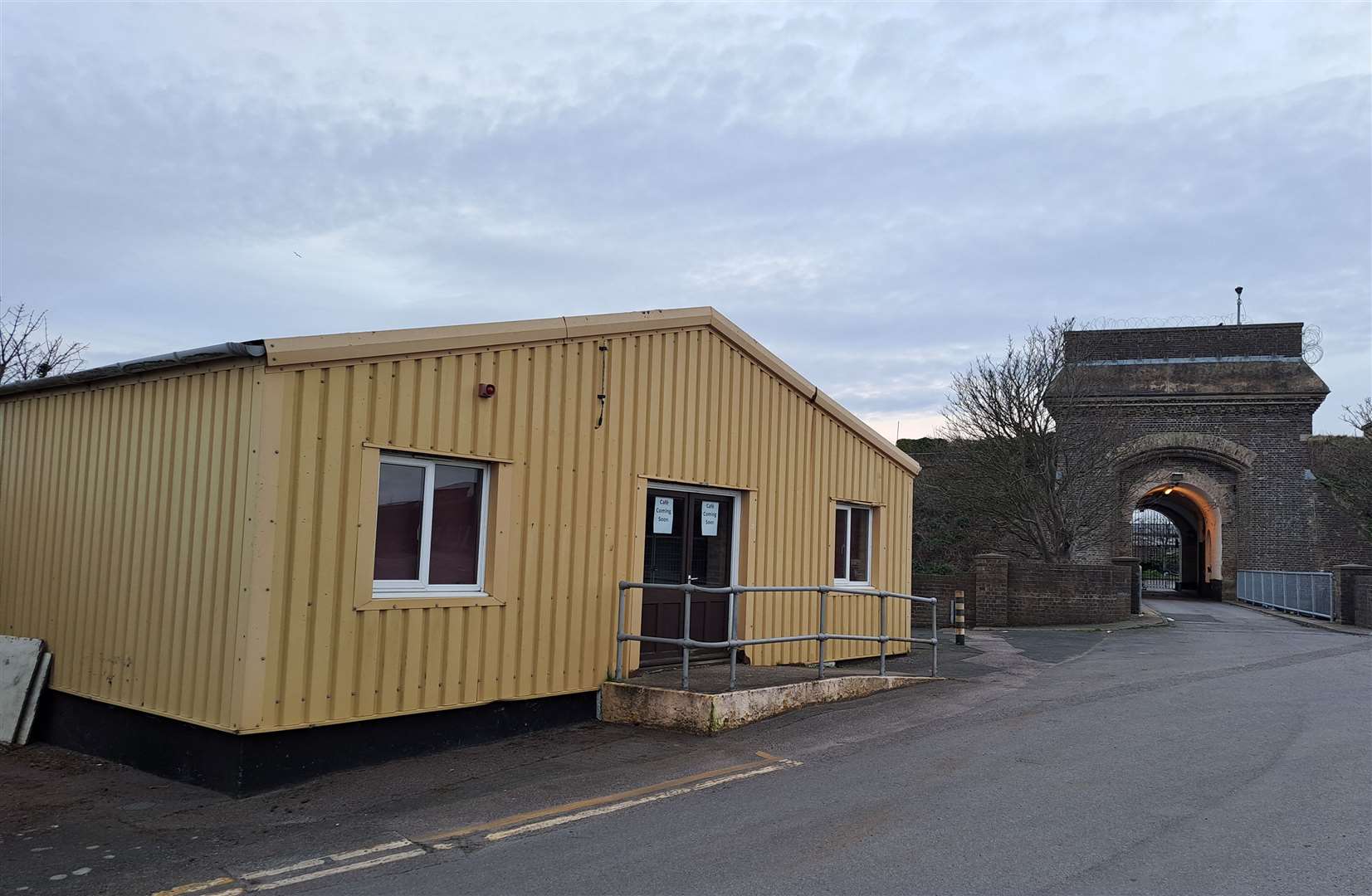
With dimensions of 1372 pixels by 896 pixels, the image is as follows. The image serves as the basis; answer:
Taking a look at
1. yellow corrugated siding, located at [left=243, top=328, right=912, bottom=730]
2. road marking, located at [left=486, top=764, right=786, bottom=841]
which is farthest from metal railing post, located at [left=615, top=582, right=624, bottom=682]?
road marking, located at [left=486, top=764, right=786, bottom=841]

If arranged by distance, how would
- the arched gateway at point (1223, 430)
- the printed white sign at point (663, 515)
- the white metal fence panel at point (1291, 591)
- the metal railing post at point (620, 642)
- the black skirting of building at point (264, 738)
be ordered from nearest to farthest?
1. the black skirting of building at point (264, 738)
2. the metal railing post at point (620, 642)
3. the printed white sign at point (663, 515)
4. the white metal fence panel at point (1291, 591)
5. the arched gateway at point (1223, 430)

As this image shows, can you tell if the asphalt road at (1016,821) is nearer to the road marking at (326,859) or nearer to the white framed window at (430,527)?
the road marking at (326,859)

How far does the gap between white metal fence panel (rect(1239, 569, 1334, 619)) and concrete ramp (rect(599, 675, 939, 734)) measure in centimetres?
1957

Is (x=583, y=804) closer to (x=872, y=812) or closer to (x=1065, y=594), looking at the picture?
(x=872, y=812)

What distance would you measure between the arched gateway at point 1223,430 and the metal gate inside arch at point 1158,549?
39.0 feet

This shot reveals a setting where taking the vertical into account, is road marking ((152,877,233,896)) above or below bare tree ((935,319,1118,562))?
below

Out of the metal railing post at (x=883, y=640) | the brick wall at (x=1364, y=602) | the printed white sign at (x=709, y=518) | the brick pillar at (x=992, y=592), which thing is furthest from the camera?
the brick pillar at (x=992, y=592)

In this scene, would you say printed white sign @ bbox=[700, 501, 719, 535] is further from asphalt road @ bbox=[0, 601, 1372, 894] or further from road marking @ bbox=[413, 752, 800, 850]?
road marking @ bbox=[413, 752, 800, 850]

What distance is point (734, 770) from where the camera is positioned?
7574 millimetres

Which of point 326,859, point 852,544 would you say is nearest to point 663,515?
point 852,544

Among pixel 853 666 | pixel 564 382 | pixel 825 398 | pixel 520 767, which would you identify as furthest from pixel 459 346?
pixel 853 666

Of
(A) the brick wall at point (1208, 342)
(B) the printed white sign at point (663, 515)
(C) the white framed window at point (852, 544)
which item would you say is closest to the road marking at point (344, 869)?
(B) the printed white sign at point (663, 515)

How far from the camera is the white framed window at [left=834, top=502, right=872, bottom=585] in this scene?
45.0ft

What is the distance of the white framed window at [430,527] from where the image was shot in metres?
8.08
